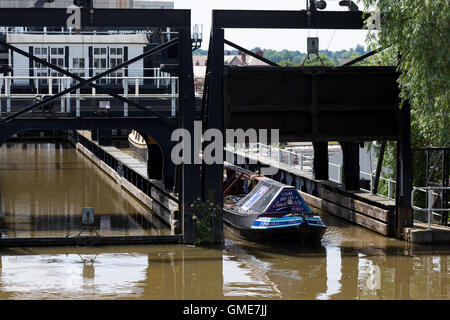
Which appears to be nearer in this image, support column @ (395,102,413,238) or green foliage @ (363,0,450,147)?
green foliage @ (363,0,450,147)

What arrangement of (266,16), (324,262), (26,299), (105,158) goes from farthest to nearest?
1. (105,158)
2. (266,16)
3. (324,262)
4. (26,299)

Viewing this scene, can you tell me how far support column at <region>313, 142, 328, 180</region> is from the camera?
1182 inches

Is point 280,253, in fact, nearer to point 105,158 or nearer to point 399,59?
point 399,59

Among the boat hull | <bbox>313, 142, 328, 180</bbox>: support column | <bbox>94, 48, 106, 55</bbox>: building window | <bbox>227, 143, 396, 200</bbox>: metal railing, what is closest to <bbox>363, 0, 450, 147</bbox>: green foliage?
the boat hull

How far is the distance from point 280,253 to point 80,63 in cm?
3233

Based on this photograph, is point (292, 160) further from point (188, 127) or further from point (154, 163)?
point (188, 127)

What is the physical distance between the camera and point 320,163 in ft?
99.1

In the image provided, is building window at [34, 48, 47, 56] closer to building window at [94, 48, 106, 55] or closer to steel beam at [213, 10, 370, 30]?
building window at [94, 48, 106, 55]

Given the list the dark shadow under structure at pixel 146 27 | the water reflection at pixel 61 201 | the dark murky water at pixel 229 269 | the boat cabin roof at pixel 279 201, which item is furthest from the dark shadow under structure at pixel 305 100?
the water reflection at pixel 61 201

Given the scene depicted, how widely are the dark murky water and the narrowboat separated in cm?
37

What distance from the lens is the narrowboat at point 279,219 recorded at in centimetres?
2112
